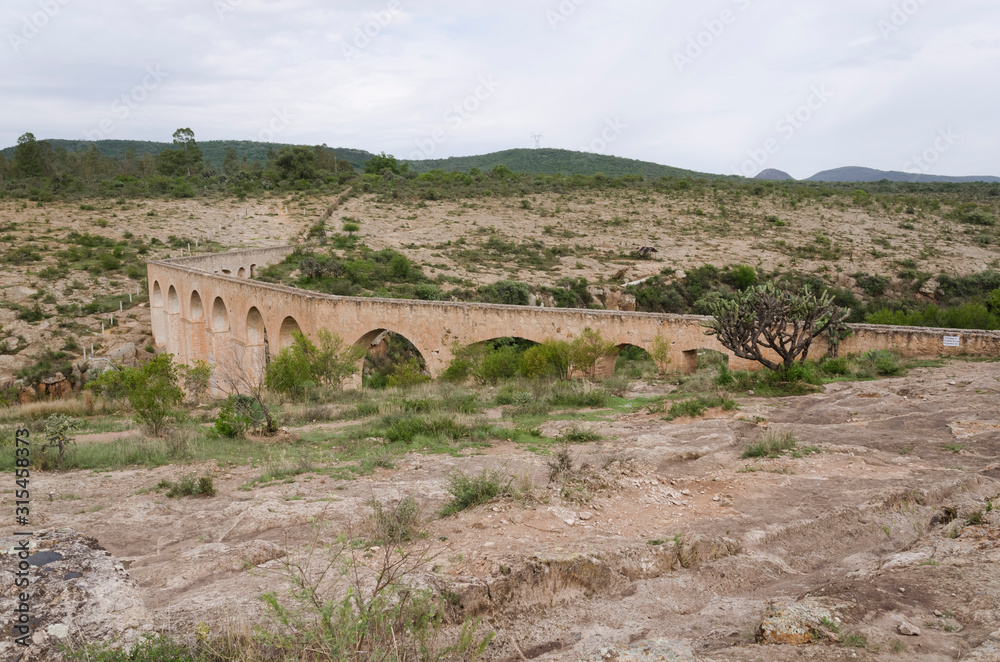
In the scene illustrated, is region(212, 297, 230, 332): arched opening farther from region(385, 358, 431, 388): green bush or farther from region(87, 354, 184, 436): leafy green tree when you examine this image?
region(87, 354, 184, 436): leafy green tree

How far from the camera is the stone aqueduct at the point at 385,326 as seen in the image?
46.7 ft

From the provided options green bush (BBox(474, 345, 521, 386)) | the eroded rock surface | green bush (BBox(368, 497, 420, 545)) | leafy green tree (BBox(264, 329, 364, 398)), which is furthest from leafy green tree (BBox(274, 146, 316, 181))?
the eroded rock surface

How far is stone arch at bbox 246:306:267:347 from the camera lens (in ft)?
74.1

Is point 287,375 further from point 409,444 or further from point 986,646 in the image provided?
point 986,646

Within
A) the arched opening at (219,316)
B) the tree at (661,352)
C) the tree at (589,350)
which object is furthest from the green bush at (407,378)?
the arched opening at (219,316)

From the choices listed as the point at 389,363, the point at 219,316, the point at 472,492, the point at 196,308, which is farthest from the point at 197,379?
the point at 472,492

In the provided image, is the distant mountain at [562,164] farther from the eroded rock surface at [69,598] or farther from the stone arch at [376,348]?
the eroded rock surface at [69,598]

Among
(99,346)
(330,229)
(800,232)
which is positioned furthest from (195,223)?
(800,232)

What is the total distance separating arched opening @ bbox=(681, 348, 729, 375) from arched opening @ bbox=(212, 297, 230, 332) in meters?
17.5

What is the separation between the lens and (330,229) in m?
43.7

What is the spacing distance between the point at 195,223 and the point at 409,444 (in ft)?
140

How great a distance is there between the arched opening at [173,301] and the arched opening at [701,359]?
22087mm

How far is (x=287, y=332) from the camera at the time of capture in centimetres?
2139

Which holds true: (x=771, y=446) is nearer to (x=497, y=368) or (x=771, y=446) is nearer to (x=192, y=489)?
(x=192, y=489)
